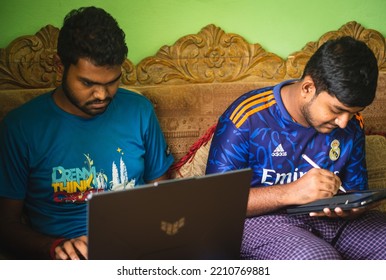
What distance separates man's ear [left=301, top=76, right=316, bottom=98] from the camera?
1623mm

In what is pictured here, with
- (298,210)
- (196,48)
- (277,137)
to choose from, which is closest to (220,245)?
(298,210)

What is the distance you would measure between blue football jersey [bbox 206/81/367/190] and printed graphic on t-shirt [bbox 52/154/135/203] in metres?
0.34

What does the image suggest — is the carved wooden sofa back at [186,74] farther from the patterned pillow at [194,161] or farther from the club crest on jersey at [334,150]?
the club crest on jersey at [334,150]

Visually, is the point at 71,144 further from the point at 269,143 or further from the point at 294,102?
the point at 294,102

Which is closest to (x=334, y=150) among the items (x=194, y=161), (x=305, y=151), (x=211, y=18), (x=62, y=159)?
(x=305, y=151)

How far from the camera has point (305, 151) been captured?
5.61 ft

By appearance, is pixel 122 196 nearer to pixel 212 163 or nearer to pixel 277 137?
pixel 212 163

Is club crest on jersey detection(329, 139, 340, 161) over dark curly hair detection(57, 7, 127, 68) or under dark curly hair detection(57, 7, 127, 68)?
under

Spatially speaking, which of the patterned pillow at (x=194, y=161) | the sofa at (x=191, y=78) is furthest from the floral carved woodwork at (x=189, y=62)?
the patterned pillow at (x=194, y=161)

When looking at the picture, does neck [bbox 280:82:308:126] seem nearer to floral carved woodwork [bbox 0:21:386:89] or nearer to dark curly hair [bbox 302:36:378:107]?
dark curly hair [bbox 302:36:378:107]

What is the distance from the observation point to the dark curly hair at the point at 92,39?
1508mm

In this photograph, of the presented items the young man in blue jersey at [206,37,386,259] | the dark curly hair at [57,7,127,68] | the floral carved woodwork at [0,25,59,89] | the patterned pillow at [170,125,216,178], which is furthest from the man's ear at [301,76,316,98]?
the floral carved woodwork at [0,25,59,89]

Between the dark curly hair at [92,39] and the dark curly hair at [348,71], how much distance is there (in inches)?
25.4
